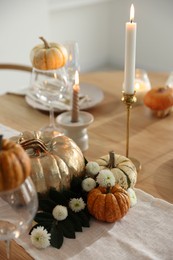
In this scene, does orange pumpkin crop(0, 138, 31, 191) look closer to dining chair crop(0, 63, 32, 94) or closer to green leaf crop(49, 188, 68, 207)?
green leaf crop(49, 188, 68, 207)

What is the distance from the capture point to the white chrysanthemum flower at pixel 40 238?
2.65ft

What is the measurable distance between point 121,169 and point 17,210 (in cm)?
30

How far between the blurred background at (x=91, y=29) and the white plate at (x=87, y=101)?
4.29 ft

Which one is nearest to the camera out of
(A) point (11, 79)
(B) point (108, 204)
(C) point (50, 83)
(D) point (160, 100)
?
(B) point (108, 204)

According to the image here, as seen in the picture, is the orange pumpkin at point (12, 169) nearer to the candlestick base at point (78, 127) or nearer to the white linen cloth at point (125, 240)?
the white linen cloth at point (125, 240)

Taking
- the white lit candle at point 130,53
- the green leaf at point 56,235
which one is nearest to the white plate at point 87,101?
the white lit candle at point 130,53

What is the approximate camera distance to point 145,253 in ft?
2.62

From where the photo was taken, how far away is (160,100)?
1.39 meters

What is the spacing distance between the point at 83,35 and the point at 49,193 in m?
2.70

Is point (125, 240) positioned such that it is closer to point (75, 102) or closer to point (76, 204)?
point (76, 204)

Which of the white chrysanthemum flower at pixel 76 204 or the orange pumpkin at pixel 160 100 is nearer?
the white chrysanthemum flower at pixel 76 204

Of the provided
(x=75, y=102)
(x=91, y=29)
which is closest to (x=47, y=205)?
(x=75, y=102)

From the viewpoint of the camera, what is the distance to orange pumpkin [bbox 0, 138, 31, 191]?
661 millimetres

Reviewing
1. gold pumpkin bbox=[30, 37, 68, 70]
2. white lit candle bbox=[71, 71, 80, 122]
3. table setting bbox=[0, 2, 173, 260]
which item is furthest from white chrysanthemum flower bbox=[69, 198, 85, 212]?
gold pumpkin bbox=[30, 37, 68, 70]
